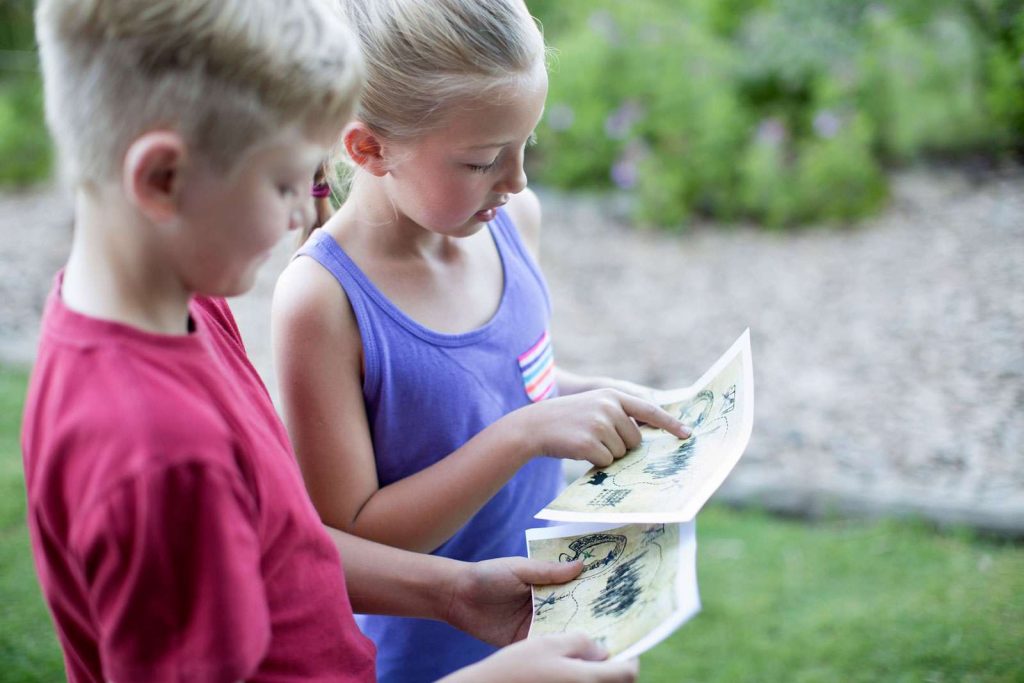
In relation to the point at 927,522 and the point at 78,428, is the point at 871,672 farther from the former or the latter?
the point at 78,428

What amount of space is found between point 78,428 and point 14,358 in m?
4.78

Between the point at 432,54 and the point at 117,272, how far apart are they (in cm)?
67

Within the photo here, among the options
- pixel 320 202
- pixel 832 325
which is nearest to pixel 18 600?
pixel 320 202

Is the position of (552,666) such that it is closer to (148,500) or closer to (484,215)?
(148,500)

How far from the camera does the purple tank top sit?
1.55 metres

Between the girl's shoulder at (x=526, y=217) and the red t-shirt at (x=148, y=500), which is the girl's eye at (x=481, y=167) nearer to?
the girl's shoulder at (x=526, y=217)

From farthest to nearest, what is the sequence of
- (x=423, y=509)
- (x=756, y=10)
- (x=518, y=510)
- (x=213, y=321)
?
1. (x=756, y=10)
2. (x=518, y=510)
3. (x=423, y=509)
4. (x=213, y=321)

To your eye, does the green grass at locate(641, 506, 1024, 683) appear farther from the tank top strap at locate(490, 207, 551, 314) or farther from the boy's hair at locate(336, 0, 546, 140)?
the boy's hair at locate(336, 0, 546, 140)

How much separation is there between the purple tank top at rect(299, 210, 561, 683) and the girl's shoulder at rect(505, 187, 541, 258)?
4cm

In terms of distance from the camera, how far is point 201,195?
1004 millimetres

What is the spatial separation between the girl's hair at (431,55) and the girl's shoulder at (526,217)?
0.43 m

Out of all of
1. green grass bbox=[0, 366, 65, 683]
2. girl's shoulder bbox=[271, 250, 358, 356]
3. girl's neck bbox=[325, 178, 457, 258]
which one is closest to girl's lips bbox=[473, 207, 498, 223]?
girl's neck bbox=[325, 178, 457, 258]

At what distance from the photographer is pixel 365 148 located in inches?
62.4

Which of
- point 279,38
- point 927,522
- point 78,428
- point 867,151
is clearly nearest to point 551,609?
point 78,428
